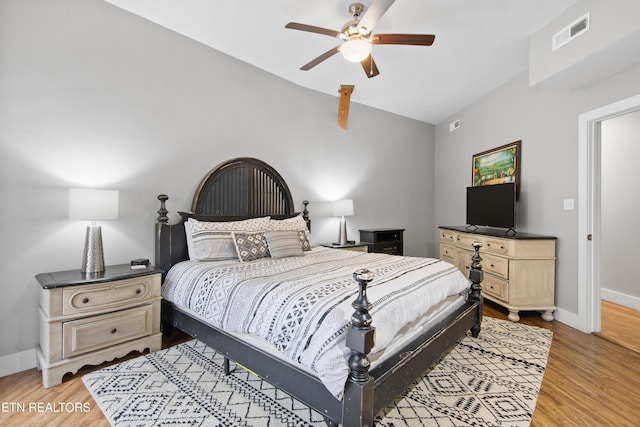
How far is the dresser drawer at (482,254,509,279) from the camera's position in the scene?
3.46m

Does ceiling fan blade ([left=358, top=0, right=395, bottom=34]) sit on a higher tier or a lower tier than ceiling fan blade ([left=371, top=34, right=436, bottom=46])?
lower

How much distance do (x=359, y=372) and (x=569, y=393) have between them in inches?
65.1

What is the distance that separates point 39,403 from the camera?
1901mm

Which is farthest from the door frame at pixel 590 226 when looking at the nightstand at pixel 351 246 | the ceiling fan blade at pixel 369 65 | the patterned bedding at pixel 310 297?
the nightstand at pixel 351 246

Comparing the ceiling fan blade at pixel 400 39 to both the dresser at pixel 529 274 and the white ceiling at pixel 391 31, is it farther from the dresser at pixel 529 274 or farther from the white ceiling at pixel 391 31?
the dresser at pixel 529 274

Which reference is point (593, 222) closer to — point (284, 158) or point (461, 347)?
point (461, 347)

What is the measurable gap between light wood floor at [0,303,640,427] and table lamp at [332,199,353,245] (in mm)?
2551

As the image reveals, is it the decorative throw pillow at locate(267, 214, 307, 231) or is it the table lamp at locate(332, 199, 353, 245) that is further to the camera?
the table lamp at locate(332, 199, 353, 245)

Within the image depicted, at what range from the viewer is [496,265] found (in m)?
3.63

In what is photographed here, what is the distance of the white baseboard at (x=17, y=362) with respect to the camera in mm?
2221

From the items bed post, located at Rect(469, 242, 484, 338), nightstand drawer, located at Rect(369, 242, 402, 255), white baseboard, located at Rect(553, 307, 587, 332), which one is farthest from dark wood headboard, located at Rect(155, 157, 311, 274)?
white baseboard, located at Rect(553, 307, 587, 332)

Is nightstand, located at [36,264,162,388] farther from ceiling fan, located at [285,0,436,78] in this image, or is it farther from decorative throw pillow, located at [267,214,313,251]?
ceiling fan, located at [285,0,436,78]

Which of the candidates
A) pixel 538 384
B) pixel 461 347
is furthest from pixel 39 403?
pixel 538 384

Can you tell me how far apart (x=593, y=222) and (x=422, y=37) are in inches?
98.1
